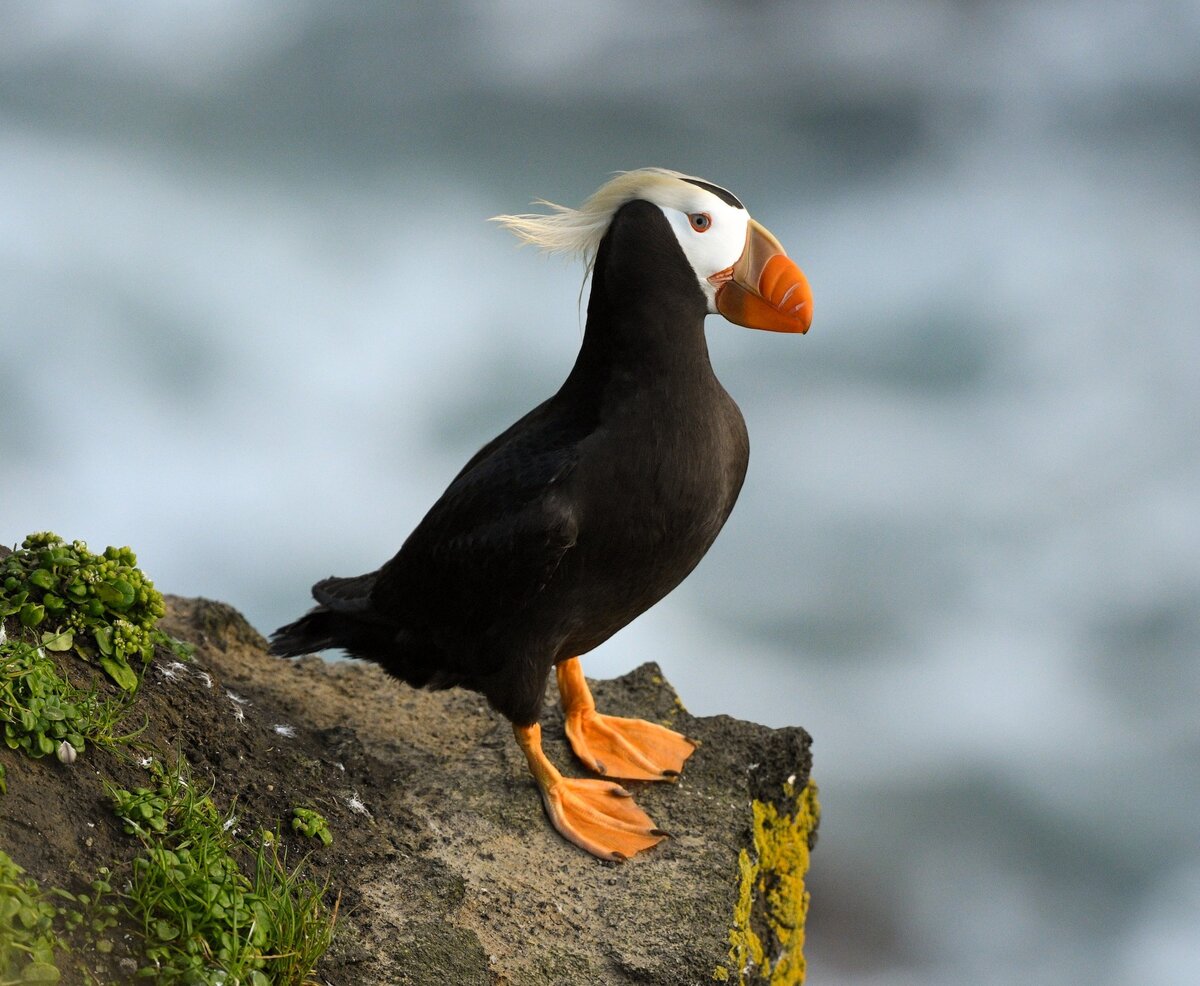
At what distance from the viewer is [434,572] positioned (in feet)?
15.0

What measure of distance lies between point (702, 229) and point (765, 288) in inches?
10.7

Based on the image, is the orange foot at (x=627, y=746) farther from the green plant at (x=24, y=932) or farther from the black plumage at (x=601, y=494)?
the green plant at (x=24, y=932)

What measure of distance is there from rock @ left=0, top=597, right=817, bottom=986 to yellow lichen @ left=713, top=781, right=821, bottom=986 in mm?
11

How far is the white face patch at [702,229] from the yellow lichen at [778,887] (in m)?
2.04

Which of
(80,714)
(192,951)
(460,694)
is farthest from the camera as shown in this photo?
(460,694)

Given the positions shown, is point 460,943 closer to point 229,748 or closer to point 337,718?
point 229,748

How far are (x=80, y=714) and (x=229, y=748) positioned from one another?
0.59 m

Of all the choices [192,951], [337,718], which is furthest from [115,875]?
[337,718]

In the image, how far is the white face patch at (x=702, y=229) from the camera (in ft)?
14.0

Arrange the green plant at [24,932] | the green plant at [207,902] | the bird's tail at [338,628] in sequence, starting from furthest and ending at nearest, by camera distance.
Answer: the bird's tail at [338,628] → the green plant at [207,902] → the green plant at [24,932]

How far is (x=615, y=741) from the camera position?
5.16 m

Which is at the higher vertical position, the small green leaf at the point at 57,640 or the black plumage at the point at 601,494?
the black plumage at the point at 601,494

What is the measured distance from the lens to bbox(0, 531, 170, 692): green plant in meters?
4.07

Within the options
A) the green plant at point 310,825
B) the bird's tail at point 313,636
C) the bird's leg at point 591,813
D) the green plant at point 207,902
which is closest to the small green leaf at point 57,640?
the green plant at point 207,902
